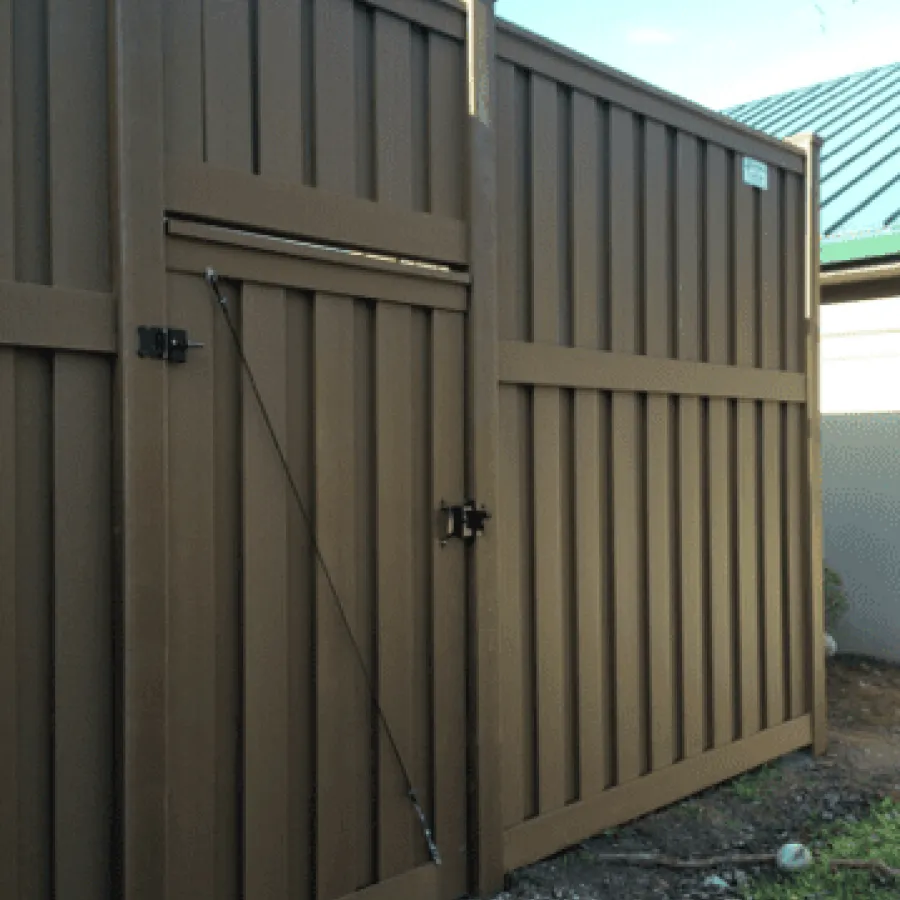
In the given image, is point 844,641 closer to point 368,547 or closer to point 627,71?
point 627,71

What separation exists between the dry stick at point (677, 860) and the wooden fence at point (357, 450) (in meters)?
0.15

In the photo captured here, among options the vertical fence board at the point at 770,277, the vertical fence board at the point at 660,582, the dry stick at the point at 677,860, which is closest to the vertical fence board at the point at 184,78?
the vertical fence board at the point at 660,582

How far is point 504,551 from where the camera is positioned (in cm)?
332

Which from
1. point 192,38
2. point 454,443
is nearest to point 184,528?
point 454,443

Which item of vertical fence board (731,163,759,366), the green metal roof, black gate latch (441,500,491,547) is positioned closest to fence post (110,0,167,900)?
black gate latch (441,500,491,547)

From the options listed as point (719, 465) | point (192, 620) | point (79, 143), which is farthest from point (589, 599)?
point (79, 143)

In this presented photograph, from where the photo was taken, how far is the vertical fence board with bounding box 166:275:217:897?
2.46m

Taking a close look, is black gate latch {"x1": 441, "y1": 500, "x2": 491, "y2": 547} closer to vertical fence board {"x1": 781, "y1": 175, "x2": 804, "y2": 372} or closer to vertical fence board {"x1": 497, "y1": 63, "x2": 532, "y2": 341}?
vertical fence board {"x1": 497, "y1": 63, "x2": 532, "y2": 341}

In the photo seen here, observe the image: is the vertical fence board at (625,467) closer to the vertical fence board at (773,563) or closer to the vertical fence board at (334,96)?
the vertical fence board at (773,563)

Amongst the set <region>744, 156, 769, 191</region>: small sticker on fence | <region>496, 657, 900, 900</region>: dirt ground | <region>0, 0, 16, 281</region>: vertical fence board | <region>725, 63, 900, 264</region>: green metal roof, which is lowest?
<region>496, 657, 900, 900</region>: dirt ground

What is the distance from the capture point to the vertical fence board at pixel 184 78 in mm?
2449

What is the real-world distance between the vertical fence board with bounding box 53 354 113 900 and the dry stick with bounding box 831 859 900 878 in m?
2.35

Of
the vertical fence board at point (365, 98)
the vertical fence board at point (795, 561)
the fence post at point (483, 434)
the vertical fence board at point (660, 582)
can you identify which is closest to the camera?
the vertical fence board at point (365, 98)

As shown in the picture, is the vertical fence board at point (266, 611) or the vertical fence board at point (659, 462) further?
the vertical fence board at point (659, 462)
